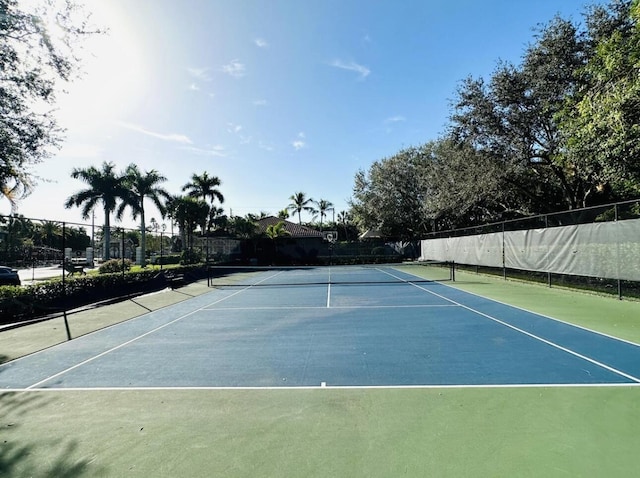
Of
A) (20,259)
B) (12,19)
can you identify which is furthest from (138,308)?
(12,19)

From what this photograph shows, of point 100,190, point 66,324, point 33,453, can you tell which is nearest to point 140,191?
point 100,190

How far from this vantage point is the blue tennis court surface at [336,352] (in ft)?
18.3

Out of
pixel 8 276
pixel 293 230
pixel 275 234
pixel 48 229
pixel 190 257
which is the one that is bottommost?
pixel 8 276

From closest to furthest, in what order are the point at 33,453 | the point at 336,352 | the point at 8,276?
the point at 33,453 → the point at 336,352 → the point at 8,276

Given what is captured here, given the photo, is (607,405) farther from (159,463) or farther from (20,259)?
(20,259)

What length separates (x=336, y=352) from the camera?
6.96 metres

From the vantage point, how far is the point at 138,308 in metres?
13.2

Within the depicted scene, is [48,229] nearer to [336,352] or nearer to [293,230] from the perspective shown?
[336,352]

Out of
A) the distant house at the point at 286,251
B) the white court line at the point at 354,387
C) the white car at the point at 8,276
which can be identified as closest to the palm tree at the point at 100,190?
the distant house at the point at 286,251

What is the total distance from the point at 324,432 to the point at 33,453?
108 inches

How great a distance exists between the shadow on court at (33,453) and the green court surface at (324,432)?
0.01 m

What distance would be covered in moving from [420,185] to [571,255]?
25.1 m

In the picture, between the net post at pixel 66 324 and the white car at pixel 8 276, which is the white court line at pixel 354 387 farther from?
the white car at pixel 8 276

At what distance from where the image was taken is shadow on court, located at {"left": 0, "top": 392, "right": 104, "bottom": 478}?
3.36m
